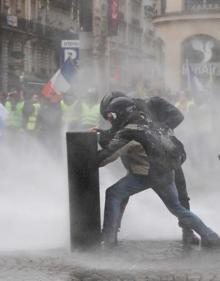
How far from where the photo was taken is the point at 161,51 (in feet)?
50.3

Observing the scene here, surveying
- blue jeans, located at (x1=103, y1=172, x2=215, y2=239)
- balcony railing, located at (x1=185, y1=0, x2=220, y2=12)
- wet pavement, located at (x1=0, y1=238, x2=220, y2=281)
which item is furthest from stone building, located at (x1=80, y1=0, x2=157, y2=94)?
wet pavement, located at (x1=0, y1=238, x2=220, y2=281)

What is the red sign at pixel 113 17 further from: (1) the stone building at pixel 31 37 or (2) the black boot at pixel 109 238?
(2) the black boot at pixel 109 238

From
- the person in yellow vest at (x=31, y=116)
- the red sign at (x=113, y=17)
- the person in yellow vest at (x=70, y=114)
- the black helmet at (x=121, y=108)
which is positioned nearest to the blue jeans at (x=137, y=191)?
the black helmet at (x=121, y=108)

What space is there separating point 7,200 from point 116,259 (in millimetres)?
2946

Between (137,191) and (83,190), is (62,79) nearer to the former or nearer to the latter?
(137,191)

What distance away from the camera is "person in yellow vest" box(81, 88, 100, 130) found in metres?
14.8

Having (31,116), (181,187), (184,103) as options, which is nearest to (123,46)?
(184,103)

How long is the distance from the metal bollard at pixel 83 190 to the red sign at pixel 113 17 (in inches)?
171

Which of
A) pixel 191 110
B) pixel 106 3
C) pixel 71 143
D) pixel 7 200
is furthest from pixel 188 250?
pixel 191 110

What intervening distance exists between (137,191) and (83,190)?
48cm

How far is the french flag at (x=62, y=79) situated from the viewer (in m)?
15.9

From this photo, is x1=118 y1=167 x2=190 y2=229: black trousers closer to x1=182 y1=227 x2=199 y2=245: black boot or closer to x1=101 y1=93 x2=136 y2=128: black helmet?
x1=182 y1=227 x2=199 y2=245: black boot

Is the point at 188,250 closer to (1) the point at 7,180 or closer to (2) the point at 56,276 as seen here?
(2) the point at 56,276

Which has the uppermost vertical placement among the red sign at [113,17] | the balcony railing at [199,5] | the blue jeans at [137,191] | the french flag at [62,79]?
the balcony railing at [199,5]
